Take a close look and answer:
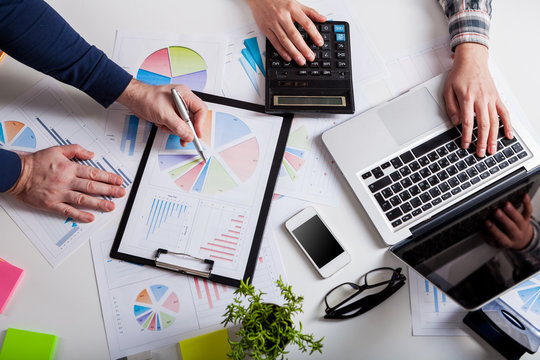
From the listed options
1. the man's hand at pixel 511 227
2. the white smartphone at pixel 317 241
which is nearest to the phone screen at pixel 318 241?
the white smartphone at pixel 317 241

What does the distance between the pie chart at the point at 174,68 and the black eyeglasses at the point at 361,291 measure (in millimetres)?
591

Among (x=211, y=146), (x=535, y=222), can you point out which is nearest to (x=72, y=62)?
(x=211, y=146)

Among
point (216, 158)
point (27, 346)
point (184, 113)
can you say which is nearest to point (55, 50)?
point (184, 113)

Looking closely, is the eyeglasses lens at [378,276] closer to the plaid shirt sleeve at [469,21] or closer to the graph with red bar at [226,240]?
the graph with red bar at [226,240]

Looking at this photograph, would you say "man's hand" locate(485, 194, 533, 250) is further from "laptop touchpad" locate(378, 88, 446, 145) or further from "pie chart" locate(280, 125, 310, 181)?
"pie chart" locate(280, 125, 310, 181)

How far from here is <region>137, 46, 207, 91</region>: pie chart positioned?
3.06ft

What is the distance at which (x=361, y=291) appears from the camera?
828mm

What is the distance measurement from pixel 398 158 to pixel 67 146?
0.77m

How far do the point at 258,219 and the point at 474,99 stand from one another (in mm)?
567

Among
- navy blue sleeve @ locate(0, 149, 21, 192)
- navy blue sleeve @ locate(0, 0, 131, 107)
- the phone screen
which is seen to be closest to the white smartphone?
the phone screen

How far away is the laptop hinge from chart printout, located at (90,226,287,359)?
1.06 feet

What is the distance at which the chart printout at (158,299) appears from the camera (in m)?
0.82

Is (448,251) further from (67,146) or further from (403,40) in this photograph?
(67,146)

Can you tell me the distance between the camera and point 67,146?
0.88 metres
